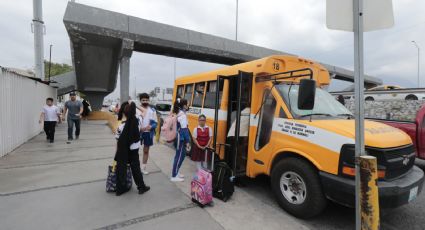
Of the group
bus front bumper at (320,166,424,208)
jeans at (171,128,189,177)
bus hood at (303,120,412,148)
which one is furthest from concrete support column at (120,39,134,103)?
bus front bumper at (320,166,424,208)

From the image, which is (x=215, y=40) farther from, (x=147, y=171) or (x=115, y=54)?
(x=147, y=171)

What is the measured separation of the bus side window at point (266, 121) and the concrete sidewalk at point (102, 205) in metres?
1.03

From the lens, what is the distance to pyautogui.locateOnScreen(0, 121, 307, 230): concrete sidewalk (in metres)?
2.98

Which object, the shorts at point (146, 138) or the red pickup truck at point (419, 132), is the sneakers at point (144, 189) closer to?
the shorts at point (146, 138)

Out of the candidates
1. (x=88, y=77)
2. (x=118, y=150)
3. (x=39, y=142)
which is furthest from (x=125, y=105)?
(x=88, y=77)

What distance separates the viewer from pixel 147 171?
16.9 feet

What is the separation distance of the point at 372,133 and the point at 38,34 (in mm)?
15651

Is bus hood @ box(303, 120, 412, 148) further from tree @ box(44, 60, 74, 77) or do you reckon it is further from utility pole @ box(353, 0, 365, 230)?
tree @ box(44, 60, 74, 77)

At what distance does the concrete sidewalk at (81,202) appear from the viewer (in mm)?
2955

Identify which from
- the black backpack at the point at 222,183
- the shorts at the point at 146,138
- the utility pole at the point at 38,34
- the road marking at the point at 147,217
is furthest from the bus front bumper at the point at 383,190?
the utility pole at the point at 38,34

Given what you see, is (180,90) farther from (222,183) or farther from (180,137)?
(222,183)

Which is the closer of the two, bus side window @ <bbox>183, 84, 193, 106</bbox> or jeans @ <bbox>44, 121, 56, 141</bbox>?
bus side window @ <bbox>183, 84, 193, 106</bbox>

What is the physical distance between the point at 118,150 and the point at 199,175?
56.7 inches

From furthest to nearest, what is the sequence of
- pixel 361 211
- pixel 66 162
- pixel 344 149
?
pixel 66 162
pixel 344 149
pixel 361 211
